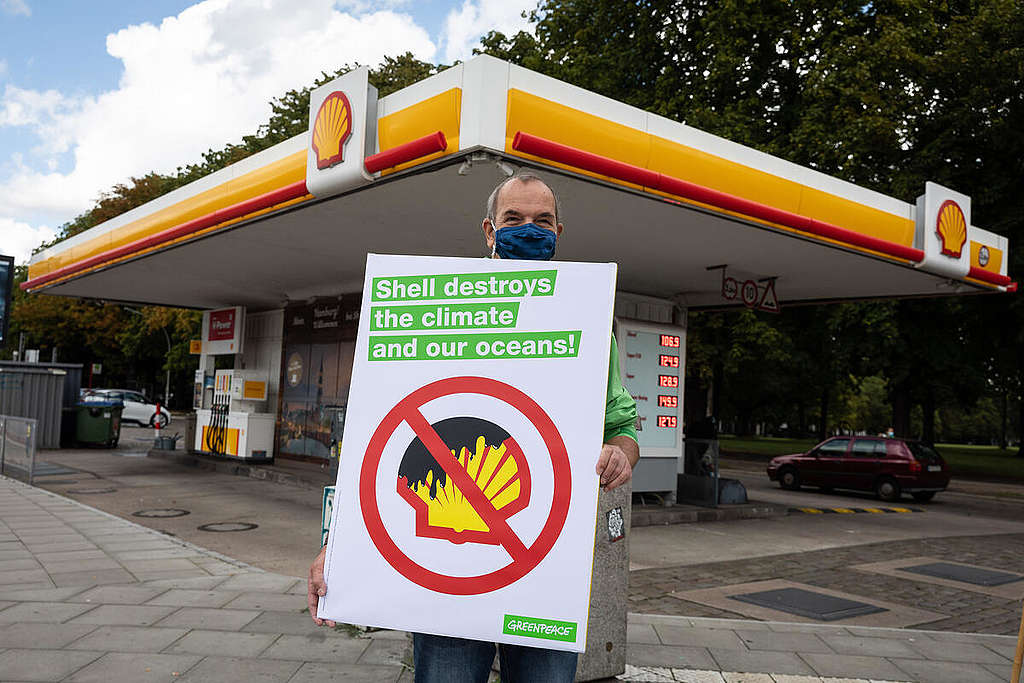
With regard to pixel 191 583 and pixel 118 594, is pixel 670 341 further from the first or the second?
pixel 118 594

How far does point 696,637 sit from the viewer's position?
538 centimetres

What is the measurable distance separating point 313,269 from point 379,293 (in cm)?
1279

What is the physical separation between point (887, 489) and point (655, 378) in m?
7.55

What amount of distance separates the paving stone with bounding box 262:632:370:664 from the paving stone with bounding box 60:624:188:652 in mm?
661

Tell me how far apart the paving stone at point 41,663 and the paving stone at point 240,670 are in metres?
0.64

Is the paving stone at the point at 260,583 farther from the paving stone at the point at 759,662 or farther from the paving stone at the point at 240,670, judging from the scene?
the paving stone at the point at 759,662

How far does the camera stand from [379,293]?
7.22 feet

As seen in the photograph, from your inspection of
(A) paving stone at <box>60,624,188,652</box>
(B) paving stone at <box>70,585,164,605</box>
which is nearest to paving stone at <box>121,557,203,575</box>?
(B) paving stone at <box>70,585,164,605</box>

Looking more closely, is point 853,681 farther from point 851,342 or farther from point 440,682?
point 851,342

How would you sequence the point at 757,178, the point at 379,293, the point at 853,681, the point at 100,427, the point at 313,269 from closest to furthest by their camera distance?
the point at 379,293 → the point at 853,681 → the point at 757,178 → the point at 313,269 → the point at 100,427

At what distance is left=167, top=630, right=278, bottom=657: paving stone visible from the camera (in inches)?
181

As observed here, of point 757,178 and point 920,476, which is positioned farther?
point 920,476

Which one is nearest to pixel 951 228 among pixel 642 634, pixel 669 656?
pixel 642 634

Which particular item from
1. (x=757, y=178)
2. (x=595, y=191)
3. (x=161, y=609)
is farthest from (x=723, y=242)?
(x=161, y=609)
